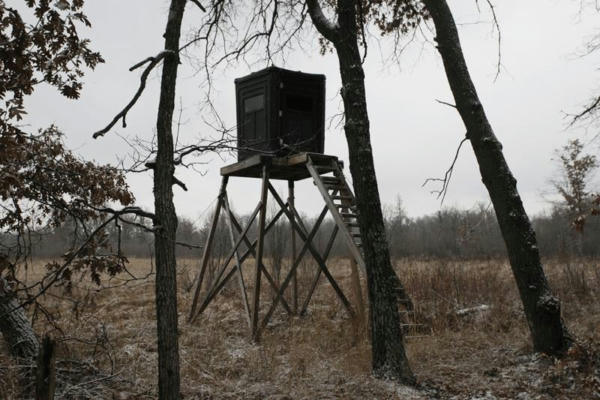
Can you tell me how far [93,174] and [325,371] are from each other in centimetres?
411

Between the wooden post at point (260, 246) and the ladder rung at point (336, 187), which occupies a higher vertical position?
the ladder rung at point (336, 187)

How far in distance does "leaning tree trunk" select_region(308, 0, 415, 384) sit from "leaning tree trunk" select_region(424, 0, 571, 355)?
1659 mm

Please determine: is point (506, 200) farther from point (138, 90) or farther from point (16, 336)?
point (16, 336)

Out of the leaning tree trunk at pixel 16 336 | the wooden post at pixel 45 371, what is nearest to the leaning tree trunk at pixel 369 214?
the wooden post at pixel 45 371

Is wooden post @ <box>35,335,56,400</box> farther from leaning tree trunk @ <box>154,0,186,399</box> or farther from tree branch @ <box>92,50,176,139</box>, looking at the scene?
tree branch @ <box>92,50,176,139</box>

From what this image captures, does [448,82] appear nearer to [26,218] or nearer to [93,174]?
[93,174]

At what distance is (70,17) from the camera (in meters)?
4.66

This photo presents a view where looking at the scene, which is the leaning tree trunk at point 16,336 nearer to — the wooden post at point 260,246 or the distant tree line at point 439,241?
the wooden post at point 260,246

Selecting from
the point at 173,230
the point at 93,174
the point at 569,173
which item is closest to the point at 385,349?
the point at 173,230

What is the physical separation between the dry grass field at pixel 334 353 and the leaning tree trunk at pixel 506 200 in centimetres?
38

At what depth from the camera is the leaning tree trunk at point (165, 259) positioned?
16.2ft

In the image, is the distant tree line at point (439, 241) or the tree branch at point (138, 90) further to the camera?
the distant tree line at point (439, 241)

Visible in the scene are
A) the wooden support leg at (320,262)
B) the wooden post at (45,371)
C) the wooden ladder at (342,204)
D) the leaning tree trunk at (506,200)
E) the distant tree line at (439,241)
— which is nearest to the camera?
the wooden post at (45,371)

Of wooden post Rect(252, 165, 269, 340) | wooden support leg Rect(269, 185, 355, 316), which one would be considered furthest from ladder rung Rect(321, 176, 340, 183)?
wooden support leg Rect(269, 185, 355, 316)
